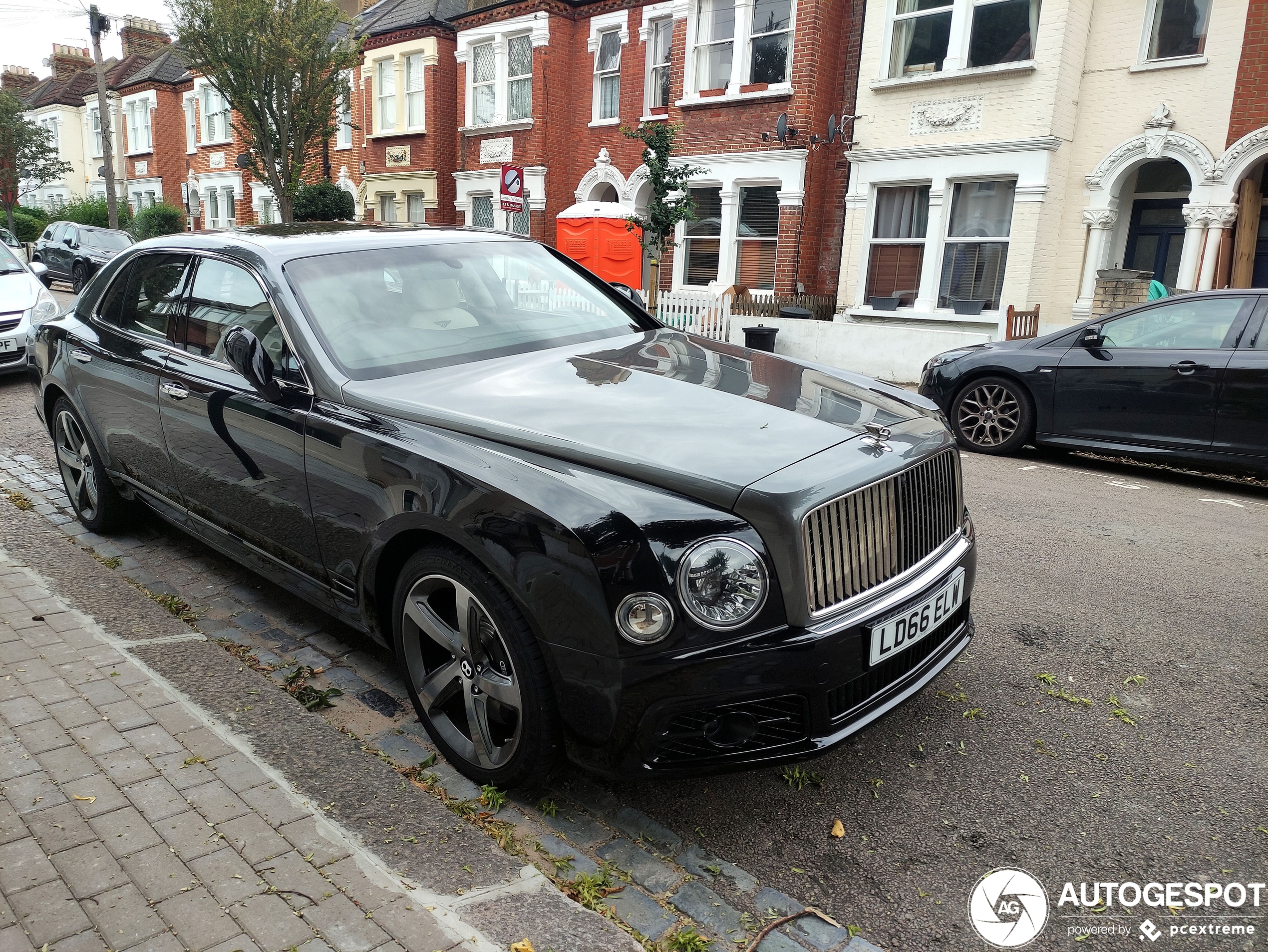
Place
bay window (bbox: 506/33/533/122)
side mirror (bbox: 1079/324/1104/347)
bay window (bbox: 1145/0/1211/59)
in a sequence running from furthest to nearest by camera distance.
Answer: bay window (bbox: 506/33/533/122), bay window (bbox: 1145/0/1211/59), side mirror (bbox: 1079/324/1104/347)

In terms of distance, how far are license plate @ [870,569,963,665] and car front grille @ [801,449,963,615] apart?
0.12 meters

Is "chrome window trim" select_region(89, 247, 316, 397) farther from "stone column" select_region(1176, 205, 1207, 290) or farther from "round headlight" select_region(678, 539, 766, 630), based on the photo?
"stone column" select_region(1176, 205, 1207, 290)

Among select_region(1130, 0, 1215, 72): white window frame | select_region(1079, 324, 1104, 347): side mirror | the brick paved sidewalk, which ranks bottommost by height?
the brick paved sidewalk

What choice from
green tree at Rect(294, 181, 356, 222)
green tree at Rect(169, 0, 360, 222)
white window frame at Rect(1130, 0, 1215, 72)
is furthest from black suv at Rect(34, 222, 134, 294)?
white window frame at Rect(1130, 0, 1215, 72)

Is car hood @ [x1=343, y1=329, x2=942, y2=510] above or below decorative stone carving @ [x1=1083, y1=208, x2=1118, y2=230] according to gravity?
below

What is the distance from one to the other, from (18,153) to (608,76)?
32710mm

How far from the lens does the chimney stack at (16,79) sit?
5369 cm

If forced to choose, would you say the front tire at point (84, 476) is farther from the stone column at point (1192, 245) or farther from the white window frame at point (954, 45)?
the white window frame at point (954, 45)

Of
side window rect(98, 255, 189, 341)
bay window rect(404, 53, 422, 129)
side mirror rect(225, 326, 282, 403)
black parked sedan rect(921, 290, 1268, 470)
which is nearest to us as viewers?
side mirror rect(225, 326, 282, 403)

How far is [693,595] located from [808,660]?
1.18 feet

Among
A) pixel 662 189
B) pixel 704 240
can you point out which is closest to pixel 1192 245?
pixel 662 189

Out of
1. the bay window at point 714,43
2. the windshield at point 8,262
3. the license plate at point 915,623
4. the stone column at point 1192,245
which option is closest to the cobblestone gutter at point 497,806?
the license plate at point 915,623

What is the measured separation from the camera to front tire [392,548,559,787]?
267 centimetres

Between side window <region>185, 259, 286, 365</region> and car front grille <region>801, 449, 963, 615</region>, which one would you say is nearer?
car front grille <region>801, 449, 963, 615</region>
